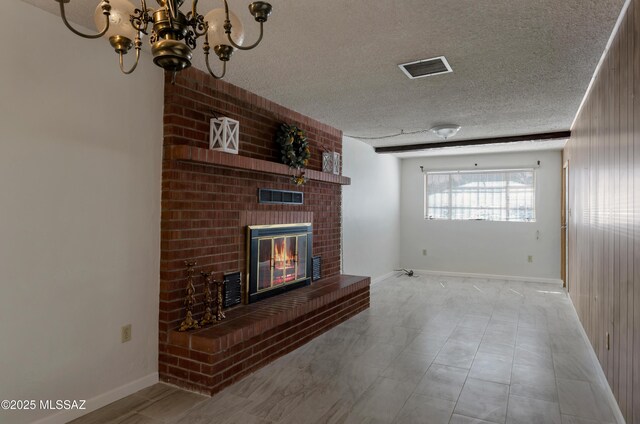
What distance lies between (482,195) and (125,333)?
658 centimetres

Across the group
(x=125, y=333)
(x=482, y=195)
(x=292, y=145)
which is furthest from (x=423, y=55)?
(x=482, y=195)

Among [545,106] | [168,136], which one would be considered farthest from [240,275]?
[545,106]

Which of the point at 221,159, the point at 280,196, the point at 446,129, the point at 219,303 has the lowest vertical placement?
the point at 219,303

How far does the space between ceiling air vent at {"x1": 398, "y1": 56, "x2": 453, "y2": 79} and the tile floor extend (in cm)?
232

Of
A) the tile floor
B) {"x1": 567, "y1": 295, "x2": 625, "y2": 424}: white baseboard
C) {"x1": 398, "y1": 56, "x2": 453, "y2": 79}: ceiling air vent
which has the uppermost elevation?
{"x1": 398, "y1": 56, "x2": 453, "y2": 79}: ceiling air vent

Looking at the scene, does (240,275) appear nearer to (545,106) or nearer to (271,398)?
(271,398)

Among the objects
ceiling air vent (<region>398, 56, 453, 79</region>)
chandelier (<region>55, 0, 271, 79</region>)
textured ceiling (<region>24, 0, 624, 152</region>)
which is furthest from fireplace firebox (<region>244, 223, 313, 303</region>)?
chandelier (<region>55, 0, 271, 79</region>)

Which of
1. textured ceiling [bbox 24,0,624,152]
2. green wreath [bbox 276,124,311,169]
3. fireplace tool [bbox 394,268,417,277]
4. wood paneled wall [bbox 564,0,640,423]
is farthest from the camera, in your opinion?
fireplace tool [bbox 394,268,417,277]

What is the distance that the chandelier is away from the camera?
127cm

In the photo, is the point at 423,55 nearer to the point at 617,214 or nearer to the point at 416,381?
the point at 617,214

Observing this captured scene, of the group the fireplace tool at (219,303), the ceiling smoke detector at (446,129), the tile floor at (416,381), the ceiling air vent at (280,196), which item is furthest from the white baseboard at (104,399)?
the ceiling smoke detector at (446,129)

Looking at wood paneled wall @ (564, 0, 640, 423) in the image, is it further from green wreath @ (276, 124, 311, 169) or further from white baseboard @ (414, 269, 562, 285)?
white baseboard @ (414, 269, 562, 285)

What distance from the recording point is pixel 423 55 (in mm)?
2736

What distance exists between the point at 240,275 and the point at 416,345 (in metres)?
1.76
